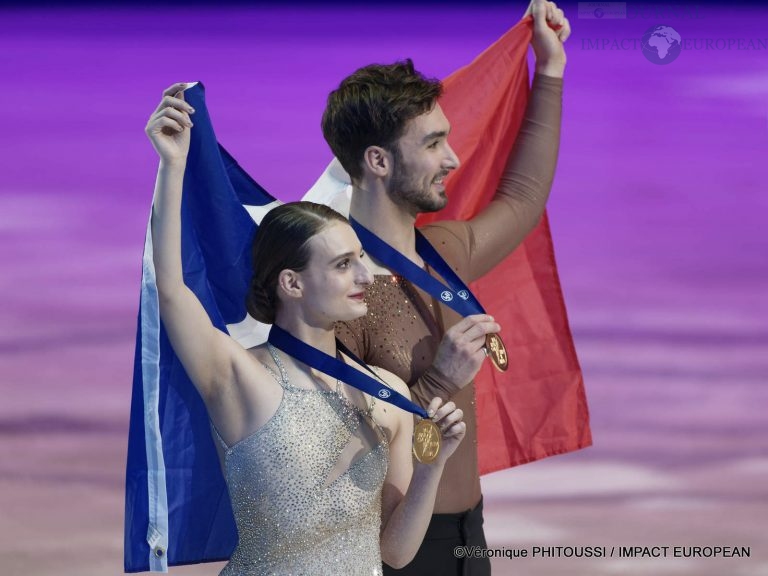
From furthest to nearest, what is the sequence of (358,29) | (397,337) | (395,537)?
(358,29) → (397,337) → (395,537)

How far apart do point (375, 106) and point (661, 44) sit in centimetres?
215

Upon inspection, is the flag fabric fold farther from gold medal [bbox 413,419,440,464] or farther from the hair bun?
gold medal [bbox 413,419,440,464]

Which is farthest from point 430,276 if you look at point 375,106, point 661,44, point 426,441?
point 661,44

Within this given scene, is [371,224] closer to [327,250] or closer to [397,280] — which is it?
[397,280]

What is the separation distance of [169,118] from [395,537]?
92cm

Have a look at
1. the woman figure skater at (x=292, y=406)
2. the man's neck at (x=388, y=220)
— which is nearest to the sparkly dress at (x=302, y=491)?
the woman figure skater at (x=292, y=406)

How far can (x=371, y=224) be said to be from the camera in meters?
3.36

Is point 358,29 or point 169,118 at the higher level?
point 358,29

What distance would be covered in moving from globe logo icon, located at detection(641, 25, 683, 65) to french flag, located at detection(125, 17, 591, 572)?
1429mm

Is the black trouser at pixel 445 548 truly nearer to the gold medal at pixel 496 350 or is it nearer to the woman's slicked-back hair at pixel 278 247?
the gold medal at pixel 496 350

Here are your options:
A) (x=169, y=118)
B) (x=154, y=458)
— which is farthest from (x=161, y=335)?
(x=169, y=118)

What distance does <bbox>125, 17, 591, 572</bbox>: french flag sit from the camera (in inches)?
123

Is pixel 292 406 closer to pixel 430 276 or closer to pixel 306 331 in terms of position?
pixel 306 331

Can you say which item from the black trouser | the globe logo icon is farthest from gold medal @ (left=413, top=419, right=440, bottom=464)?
the globe logo icon
